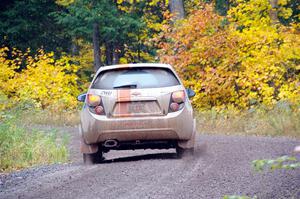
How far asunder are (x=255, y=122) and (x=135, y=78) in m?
9.60

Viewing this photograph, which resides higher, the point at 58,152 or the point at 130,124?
the point at 130,124

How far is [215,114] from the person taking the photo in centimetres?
2264

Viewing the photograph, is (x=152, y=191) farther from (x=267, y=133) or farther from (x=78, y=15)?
(x=78, y=15)

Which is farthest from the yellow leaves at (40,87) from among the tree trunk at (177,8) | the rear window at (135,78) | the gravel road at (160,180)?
the gravel road at (160,180)

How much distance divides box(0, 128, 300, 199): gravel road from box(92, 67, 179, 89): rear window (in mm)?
1174

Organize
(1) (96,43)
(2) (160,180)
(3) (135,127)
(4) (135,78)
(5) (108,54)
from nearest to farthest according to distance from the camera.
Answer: (2) (160,180)
(3) (135,127)
(4) (135,78)
(1) (96,43)
(5) (108,54)

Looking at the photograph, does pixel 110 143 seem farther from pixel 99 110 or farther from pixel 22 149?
pixel 22 149

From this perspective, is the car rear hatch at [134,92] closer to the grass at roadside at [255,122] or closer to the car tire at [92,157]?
the car tire at [92,157]

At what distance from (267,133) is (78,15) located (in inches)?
750

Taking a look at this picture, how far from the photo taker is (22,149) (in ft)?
44.0

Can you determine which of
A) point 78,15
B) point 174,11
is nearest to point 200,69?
point 174,11

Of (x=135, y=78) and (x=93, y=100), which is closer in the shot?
(x=93, y=100)

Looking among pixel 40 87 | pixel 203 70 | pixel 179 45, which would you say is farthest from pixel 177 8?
pixel 203 70

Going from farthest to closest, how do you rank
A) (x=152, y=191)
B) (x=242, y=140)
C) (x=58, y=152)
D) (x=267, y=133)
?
1. (x=267, y=133)
2. (x=242, y=140)
3. (x=58, y=152)
4. (x=152, y=191)
